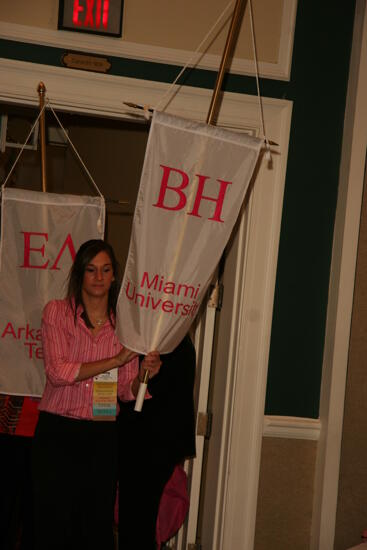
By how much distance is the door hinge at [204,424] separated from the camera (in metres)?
3.29

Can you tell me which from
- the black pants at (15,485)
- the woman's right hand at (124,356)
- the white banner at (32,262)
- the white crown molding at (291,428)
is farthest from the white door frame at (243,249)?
the black pants at (15,485)

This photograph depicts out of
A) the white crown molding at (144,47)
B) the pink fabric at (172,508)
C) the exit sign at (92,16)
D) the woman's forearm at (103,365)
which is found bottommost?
the pink fabric at (172,508)

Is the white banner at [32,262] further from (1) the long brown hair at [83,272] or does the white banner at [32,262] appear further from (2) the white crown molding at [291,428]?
(2) the white crown molding at [291,428]

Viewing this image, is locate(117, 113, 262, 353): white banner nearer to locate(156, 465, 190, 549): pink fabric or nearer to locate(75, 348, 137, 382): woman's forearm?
locate(75, 348, 137, 382): woman's forearm

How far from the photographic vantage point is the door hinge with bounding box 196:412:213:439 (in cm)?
329

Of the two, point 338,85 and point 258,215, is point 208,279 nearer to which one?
point 258,215

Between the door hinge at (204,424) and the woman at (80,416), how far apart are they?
52 cm

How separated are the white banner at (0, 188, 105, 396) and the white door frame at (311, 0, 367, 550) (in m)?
1.07

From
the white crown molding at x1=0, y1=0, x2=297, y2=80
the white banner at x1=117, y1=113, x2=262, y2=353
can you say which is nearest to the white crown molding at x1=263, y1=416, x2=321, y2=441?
the white banner at x1=117, y1=113, x2=262, y2=353

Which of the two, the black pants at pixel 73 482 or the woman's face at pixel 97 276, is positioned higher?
the woman's face at pixel 97 276

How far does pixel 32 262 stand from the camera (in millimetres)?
3078

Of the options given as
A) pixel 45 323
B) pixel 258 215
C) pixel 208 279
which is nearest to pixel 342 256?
pixel 258 215

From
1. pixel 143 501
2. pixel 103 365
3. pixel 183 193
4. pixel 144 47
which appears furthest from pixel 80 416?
pixel 144 47

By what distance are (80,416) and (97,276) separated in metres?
0.57
